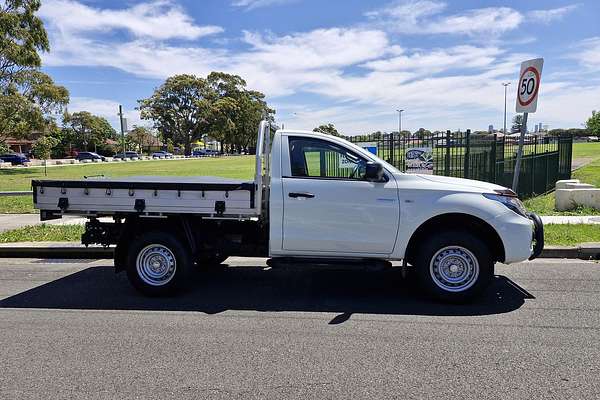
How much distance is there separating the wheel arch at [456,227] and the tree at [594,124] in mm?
97337

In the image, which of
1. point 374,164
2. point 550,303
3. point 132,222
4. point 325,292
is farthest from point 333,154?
point 550,303

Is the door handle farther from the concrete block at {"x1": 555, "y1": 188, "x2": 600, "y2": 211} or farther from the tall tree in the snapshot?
the tall tree

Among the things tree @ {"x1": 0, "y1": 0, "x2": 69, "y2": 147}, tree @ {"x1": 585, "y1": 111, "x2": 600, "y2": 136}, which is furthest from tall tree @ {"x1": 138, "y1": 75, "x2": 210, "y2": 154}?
tree @ {"x1": 585, "y1": 111, "x2": 600, "y2": 136}

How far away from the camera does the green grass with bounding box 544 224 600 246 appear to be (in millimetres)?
7844

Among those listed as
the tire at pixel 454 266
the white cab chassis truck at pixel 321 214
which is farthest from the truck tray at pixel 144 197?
the tire at pixel 454 266

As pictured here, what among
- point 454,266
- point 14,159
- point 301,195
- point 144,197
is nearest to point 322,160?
point 301,195

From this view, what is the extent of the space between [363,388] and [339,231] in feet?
7.06

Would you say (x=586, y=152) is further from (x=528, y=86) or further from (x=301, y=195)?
(x=301, y=195)

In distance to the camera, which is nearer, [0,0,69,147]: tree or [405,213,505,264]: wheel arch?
[405,213,505,264]: wheel arch

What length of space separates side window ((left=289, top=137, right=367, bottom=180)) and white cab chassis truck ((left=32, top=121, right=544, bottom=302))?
12mm

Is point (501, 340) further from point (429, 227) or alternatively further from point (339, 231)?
point (339, 231)

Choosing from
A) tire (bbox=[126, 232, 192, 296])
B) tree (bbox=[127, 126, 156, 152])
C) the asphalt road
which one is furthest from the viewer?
tree (bbox=[127, 126, 156, 152])

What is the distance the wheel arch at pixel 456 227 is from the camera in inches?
209

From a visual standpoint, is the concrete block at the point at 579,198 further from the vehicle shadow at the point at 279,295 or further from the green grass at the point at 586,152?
the green grass at the point at 586,152
